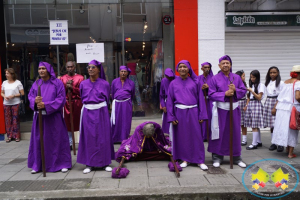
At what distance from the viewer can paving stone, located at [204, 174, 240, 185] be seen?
464 centimetres

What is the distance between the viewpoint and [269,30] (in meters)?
9.13

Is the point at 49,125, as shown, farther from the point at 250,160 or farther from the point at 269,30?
the point at 269,30

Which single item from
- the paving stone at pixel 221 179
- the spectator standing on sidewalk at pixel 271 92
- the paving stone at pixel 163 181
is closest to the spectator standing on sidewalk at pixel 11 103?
the paving stone at pixel 163 181

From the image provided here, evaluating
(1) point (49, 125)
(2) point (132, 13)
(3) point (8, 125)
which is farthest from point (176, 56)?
(3) point (8, 125)

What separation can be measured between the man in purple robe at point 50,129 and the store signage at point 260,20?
5.85 m

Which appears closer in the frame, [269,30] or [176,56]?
[176,56]

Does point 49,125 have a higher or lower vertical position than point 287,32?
lower

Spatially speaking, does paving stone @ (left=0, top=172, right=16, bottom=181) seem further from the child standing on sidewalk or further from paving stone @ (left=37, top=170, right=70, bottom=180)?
the child standing on sidewalk

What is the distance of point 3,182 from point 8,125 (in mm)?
3767

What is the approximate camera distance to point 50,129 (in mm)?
5301

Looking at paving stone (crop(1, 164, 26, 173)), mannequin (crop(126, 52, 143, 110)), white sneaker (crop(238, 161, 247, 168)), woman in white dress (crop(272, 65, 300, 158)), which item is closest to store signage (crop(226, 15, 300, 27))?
mannequin (crop(126, 52, 143, 110))

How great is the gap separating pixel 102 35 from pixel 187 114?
488cm

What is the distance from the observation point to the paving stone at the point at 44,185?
15.0 ft

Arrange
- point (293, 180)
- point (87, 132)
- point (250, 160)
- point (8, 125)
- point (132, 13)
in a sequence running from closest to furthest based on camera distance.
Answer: point (293, 180) → point (87, 132) → point (250, 160) → point (8, 125) → point (132, 13)
